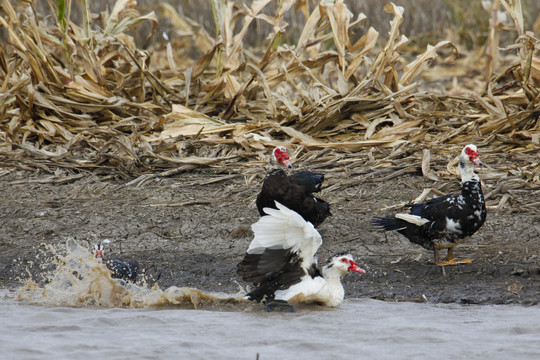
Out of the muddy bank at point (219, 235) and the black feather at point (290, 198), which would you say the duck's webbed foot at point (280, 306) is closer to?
the muddy bank at point (219, 235)

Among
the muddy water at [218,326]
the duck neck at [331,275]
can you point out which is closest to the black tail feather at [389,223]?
the muddy water at [218,326]

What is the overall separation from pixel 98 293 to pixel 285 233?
1647 millimetres

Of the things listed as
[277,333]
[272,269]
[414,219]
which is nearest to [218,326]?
[277,333]

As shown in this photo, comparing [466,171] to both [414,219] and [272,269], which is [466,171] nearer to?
[414,219]

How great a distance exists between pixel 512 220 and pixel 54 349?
155 inches

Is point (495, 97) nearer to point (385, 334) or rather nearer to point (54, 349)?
point (385, 334)

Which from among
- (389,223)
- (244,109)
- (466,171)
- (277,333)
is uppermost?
(244,109)

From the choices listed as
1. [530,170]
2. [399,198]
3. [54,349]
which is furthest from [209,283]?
[530,170]

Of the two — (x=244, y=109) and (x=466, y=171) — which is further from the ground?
(x=244, y=109)

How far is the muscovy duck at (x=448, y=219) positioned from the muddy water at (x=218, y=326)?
2.05 feet

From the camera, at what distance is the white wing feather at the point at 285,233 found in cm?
502

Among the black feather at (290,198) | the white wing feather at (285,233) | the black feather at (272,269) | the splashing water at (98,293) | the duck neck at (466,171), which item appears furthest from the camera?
the black feather at (290,198)

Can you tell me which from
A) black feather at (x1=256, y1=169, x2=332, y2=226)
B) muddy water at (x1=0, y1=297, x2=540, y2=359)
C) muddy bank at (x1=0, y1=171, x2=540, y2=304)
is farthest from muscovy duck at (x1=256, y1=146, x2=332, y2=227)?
muddy water at (x1=0, y1=297, x2=540, y2=359)

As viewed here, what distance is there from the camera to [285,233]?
512 cm
